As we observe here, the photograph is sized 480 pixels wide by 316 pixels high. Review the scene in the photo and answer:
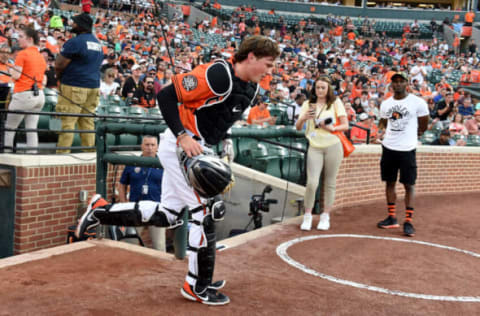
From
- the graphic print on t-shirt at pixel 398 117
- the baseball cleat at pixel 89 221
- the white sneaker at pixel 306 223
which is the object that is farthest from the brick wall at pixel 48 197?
the baseball cleat at pixel 89 221

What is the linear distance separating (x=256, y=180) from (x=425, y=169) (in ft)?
12.7

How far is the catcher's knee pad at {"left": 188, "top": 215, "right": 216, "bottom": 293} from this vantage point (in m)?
3.17

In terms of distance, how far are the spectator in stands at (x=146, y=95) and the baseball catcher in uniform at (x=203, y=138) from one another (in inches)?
231

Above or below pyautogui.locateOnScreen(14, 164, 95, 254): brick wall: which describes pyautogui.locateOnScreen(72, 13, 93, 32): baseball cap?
above

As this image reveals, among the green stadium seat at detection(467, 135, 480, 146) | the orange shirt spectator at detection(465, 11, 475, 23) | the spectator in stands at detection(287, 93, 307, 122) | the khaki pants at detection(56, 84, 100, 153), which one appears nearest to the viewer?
the khaki pants at detection(56, 84, 100, 153)

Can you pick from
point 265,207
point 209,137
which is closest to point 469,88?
point 265,207

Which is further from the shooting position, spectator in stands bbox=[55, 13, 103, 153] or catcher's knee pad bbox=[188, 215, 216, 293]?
spectator in stands bbox=[55, 13, 103, 153]

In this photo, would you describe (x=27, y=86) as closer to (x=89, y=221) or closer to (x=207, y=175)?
(x=89, y=221)

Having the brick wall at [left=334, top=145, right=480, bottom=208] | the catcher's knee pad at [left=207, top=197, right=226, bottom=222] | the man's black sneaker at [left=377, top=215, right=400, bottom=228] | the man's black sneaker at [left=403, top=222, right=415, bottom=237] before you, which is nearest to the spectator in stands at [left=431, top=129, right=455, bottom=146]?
the brick wall at [left=334, top=145, right=480, bottom=208]

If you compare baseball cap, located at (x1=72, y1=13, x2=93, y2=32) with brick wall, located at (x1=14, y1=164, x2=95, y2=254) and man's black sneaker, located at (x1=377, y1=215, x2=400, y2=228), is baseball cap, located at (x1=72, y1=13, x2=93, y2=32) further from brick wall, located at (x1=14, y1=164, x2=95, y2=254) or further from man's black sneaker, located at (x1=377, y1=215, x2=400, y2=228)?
man's black sneaker, located at (x1=377, y1=215, x2=400, y2=228)

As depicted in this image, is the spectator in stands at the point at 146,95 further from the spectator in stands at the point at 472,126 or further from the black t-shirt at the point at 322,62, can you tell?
the black t-shirt at the point at 322,62

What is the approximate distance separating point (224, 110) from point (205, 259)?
974mm

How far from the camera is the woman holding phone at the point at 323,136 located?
230 inches

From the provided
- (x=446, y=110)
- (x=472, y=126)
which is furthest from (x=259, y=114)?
(x=446, y=110)
